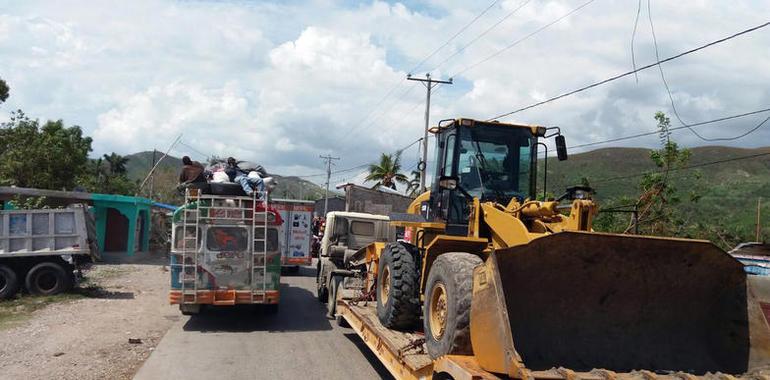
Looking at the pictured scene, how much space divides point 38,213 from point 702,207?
4424 centimetres

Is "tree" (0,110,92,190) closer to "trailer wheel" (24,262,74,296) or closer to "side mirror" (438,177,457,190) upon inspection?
"trailer wheel" (24,262,74,296)

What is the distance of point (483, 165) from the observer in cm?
827

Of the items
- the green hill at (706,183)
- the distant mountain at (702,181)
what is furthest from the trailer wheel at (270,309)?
the green hill at (706,183)

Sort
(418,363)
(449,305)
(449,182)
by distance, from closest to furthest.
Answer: (449,305), (418,363), (449,182)

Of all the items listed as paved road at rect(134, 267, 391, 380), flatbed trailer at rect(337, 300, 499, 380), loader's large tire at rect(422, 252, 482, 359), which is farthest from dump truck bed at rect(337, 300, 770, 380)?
paved road at rect(134, 267, 391, 380)

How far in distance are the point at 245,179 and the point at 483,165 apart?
6.42m

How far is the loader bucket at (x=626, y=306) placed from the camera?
5191 millimetres

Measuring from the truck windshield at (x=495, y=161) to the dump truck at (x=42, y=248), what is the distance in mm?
10403

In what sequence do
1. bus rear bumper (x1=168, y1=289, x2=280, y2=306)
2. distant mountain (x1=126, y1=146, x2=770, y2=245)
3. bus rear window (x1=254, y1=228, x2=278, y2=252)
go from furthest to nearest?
distant mountain (x1=126, y1=146, x2=770, y2=245) → bus rear window (x1=254, y1=228, x2=278, y2=252) → bus rear bumper (x1=168, y1=289, x2=280, y2=306)

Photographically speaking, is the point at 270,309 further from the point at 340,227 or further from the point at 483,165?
the point at 483,165

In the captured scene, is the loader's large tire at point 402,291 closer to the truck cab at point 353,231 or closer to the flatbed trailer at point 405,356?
the flatbed trailer at point 405,356

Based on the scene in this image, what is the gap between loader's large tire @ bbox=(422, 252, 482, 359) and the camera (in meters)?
5.48

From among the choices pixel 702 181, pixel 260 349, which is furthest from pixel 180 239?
pixel 702 181

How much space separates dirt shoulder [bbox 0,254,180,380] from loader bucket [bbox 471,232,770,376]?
18.5 ft
